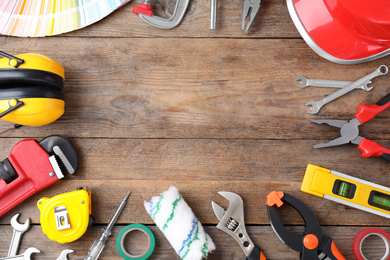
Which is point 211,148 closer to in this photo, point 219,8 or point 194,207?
point 194,207

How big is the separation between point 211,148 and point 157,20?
13.4 inches

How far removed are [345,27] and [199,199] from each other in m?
0.53

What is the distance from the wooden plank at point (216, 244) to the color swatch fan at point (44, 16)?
1.60ft

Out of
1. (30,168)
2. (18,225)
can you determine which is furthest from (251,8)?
(18,225)

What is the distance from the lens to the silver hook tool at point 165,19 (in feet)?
2.58

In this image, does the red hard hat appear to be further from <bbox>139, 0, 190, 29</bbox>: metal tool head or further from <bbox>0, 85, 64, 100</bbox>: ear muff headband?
<bbox>0, 85, 64, 100</bbox>: ear muff headband

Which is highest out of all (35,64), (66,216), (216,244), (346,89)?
(35,64)

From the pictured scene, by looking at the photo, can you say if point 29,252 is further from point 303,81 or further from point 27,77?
point 303,81

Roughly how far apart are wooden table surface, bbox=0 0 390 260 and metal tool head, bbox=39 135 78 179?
0.02m

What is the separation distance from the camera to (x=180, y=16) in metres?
0.82

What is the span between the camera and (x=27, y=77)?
2.29ft

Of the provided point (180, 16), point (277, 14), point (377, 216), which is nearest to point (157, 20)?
point (180, 16)

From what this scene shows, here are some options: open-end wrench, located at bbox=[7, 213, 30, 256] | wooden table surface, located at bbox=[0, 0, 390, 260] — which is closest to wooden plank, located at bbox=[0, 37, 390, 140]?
wooden table surface, located at bbox=[0, 0, 390, 260]

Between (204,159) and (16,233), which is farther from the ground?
(204,159)
